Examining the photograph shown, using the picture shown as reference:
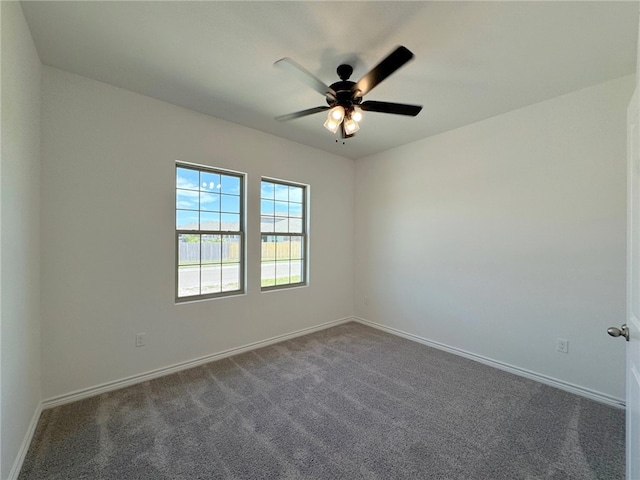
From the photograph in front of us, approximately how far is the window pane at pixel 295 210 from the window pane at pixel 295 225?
0.07 m

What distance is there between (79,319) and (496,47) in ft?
12.8

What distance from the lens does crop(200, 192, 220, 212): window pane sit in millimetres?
3053

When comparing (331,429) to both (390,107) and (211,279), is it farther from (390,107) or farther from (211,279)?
(390,107)

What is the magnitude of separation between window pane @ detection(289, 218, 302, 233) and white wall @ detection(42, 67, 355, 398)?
0.65 metres

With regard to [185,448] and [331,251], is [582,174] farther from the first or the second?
[185,448]

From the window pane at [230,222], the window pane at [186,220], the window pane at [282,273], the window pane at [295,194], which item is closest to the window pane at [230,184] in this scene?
the window pane at [230,222]

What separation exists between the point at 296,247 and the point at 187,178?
1700 millimetres

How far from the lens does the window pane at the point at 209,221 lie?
304cm

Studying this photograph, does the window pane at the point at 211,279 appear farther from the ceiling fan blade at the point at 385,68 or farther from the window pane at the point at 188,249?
the ceiling fan blade at the point at 385,68

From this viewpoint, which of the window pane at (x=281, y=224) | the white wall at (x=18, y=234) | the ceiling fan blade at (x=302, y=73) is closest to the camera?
the white wall at (x=18, y=234)

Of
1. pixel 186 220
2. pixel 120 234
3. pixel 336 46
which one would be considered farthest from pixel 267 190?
pixel 336 46

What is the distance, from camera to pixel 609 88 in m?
2.26

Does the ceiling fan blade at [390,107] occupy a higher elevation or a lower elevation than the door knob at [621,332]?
higher

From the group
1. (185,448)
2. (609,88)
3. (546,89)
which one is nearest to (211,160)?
(185,448)
